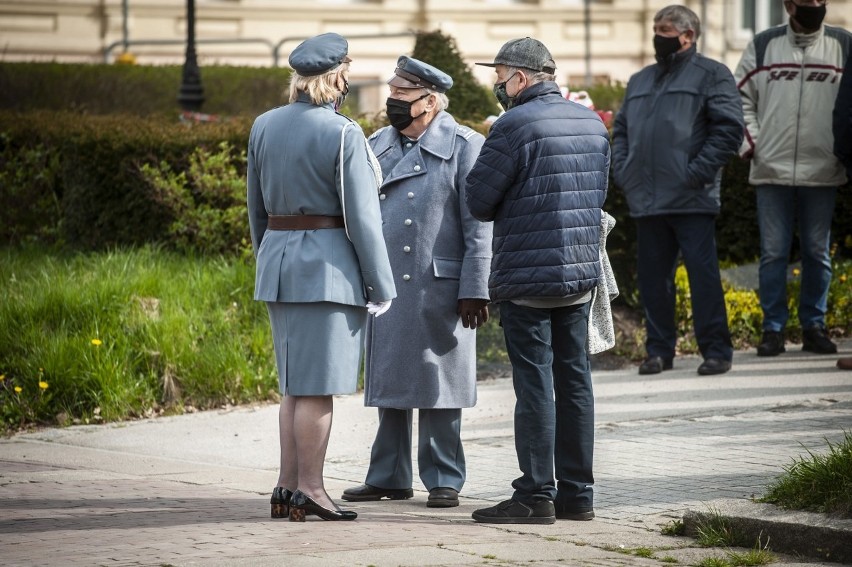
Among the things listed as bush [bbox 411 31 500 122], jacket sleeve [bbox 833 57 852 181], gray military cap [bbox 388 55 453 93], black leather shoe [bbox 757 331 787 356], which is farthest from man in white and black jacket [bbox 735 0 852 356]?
gray military cap [bbox 388 55 453 93]

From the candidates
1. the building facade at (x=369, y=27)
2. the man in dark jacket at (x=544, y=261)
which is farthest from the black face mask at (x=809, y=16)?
the building facade at (x=369, y=27)

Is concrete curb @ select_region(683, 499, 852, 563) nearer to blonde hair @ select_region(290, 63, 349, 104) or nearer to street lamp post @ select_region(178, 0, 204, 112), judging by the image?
blonde hair @ select_region(290, 63, 349, 104)

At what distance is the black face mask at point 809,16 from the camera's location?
9.25m

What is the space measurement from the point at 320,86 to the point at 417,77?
633mm

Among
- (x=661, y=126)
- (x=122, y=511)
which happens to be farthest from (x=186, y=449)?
(x=661, y=126)

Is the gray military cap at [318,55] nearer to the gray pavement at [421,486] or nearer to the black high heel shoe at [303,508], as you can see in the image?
the black high heel shoe at [303,508]

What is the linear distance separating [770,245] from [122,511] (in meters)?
4.99

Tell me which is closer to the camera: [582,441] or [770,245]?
[582,441]

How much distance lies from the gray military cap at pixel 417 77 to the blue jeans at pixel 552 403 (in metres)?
1.10

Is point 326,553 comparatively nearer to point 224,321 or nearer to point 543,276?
point 543,276

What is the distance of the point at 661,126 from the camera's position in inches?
358

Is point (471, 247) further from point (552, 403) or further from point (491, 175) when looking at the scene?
point (552, 403)

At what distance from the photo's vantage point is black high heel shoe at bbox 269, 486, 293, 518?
6.07 meters

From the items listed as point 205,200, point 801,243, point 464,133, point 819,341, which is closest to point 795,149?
point 801,243
